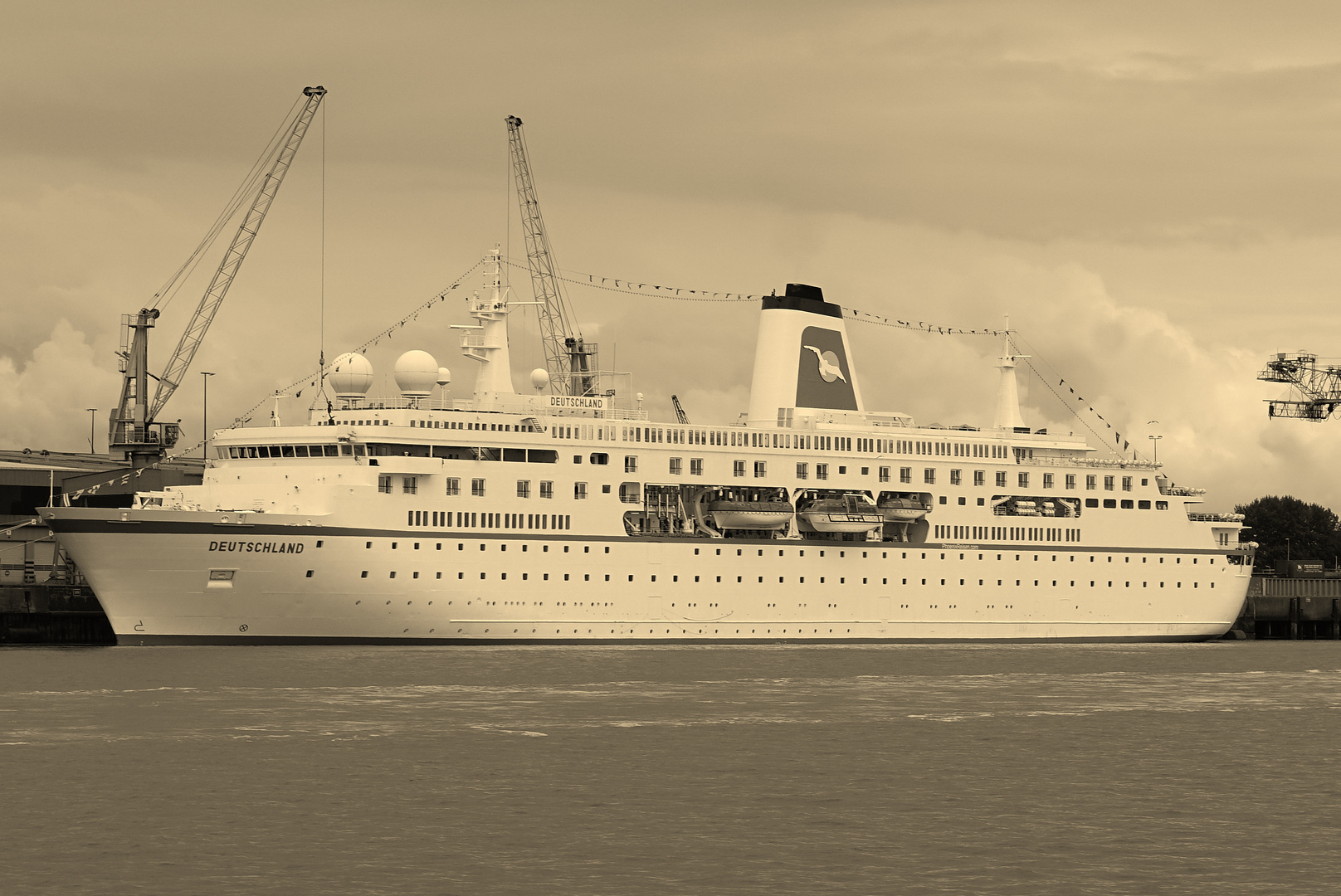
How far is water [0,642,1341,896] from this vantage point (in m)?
23.2

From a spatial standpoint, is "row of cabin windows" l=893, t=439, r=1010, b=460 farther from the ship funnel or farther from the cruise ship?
the ship funnel

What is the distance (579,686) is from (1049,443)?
30263 mm

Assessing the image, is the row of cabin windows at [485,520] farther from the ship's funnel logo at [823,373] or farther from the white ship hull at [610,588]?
→ the ship's funnel logo at [823,373]

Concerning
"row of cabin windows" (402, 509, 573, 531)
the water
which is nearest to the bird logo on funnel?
"row of cabin windows" (402, 509, 573, 531)

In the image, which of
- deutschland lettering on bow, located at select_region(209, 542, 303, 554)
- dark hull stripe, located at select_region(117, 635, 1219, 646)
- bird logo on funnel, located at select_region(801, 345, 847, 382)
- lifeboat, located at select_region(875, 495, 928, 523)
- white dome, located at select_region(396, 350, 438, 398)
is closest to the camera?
deutschland lettering on bow, located at select_region(209, 542, 303, 554)

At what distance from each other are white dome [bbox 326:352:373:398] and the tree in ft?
286

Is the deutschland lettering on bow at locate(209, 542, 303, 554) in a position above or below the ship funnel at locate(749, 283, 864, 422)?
below

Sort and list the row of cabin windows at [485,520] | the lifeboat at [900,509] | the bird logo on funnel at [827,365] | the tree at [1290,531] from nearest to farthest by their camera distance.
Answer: the row of cabin windows at [485,520] → the lifeboat at [900,509] → the bird logo on funnel at [827,365] → the tree at [1290,531]

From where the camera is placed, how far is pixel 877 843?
2495 cm

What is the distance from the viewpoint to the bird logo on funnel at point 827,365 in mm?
66250

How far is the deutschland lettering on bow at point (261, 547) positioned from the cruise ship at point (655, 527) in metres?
0.06

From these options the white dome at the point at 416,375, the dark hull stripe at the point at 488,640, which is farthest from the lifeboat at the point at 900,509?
the white dome at the point at 416,375

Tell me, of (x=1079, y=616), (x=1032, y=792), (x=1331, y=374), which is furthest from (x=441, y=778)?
(x=1331, y=374)

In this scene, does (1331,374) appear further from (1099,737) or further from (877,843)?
(877,843)
